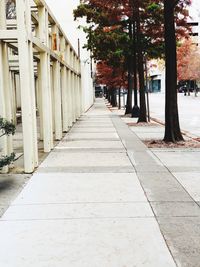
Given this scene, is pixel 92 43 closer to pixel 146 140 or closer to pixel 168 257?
pixel 146 140

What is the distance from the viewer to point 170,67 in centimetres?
1291

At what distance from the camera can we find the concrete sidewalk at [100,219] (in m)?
4.10

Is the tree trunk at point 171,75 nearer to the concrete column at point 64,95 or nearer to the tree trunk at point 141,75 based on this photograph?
the concrete column at point 64,95

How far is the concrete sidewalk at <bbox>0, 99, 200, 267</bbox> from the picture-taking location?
4.10 m

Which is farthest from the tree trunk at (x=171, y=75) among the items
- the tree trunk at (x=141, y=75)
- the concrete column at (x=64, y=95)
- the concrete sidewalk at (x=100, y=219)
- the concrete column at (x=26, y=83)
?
the tree trunk at (x=141, y=75)

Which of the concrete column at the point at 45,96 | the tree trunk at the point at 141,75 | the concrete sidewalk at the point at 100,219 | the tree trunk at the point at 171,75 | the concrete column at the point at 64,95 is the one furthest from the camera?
the tree trunk at the point at 141,75

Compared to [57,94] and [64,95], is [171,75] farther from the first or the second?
[64,95]

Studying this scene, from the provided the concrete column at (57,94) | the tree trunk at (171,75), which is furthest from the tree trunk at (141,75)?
the tree trunk at (171,75)

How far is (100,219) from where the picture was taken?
5.25m

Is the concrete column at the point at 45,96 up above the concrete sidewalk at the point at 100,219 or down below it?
above

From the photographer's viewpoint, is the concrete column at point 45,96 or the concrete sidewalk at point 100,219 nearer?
the concrete sidewalk at point 100,219

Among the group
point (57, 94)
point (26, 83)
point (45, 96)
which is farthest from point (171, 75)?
point (26, 83)

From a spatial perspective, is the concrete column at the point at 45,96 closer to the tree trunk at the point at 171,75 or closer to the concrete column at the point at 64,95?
the tree trunk at the point at 171,75

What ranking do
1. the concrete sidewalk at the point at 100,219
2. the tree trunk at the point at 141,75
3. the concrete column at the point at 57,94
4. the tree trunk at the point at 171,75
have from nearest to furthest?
the concrete sidewalk at the point at 100,219, the tree trunk at the point at 171,75, the concrete column at the point at 57,94, the tree trunk at the point at 141,75
